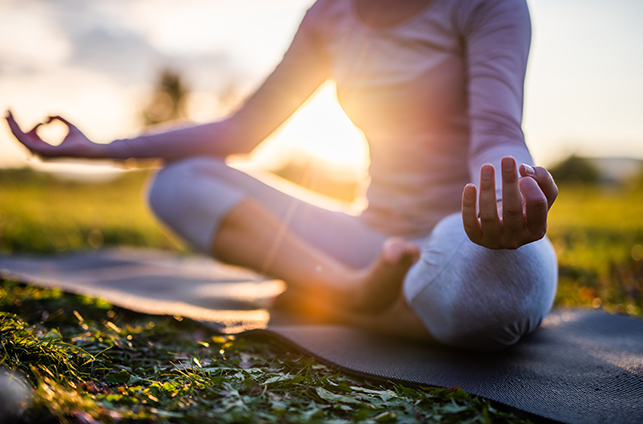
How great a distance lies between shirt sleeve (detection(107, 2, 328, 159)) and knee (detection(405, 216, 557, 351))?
1.06 m

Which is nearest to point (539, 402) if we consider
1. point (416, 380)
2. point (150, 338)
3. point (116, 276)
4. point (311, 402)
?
point (416, 380)

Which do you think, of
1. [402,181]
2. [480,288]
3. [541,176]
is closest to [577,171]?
[402,181]

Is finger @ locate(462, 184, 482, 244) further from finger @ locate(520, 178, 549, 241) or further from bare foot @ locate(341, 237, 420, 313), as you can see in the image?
bare foot @ locate(341, 237, 420, 313)

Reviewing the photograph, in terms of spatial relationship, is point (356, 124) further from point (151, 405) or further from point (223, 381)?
point (151, 405)

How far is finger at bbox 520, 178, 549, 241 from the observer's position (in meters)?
0.77

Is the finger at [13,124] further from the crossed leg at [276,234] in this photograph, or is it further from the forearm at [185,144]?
the crossed leg at [276,234]

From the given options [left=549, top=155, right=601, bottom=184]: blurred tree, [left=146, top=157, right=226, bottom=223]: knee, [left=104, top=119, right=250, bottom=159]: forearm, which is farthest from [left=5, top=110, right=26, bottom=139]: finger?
[left=549, top=155, right=601, bottom=184]: blurred tree

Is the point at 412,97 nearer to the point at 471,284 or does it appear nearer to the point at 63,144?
the point at 471,284

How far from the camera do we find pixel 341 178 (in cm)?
647

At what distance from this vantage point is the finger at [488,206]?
2.56ft

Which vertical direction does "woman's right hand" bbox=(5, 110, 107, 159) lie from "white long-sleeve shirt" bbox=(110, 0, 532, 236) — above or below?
below

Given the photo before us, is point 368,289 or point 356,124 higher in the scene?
point 356,124

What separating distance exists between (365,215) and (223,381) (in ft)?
3.19

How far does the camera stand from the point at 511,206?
789mm
